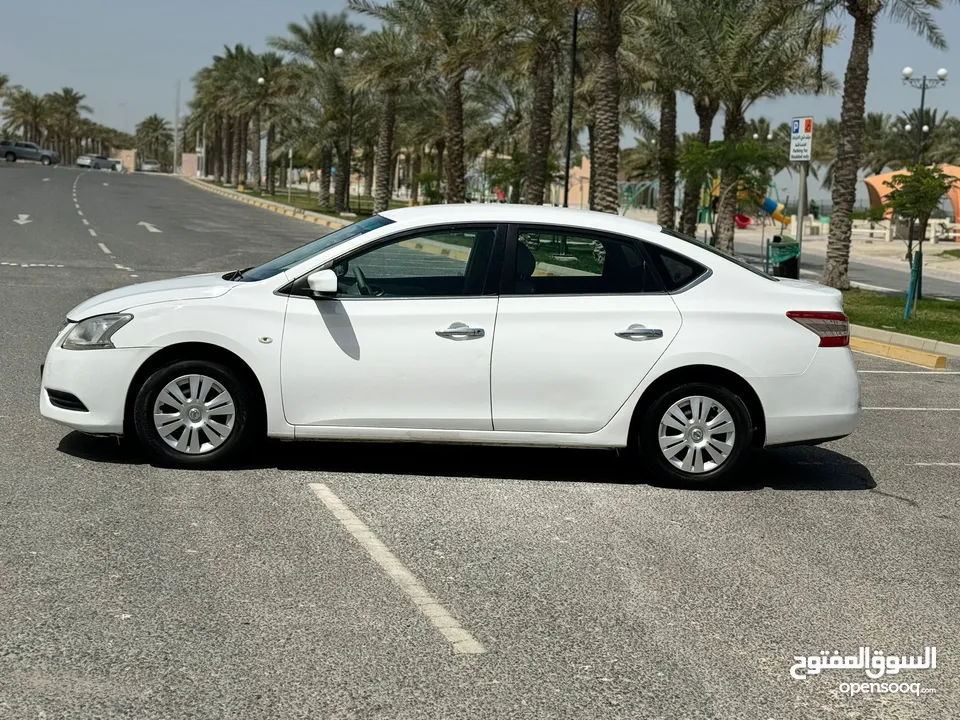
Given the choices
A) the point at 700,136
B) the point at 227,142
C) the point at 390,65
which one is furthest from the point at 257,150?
the point at 700,136

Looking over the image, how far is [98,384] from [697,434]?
3449 mm

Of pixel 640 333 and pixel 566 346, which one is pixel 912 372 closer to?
pixel 640 333

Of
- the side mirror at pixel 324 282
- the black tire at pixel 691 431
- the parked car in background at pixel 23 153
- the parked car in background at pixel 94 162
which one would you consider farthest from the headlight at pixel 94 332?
the parked car in background at pixel 94 162

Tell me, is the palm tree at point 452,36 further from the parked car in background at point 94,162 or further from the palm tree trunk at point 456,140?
the parked car in background at point 94,162

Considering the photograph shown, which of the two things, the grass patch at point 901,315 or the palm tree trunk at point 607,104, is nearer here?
the grass patch at point 901,315

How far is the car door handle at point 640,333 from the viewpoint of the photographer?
713 centimetres

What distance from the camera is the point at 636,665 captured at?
→ 14.7 ft

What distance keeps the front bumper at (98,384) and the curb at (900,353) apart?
9716 mm

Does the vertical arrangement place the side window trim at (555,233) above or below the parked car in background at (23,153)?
below

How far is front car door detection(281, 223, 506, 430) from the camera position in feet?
23.1

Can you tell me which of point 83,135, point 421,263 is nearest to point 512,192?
point 421,263

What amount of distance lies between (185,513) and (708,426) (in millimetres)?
3004

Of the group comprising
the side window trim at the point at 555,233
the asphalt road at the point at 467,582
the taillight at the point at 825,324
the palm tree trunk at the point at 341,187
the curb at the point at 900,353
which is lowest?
the asphalt road at the point at 467,582

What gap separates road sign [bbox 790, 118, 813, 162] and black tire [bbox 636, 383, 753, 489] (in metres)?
13.0
